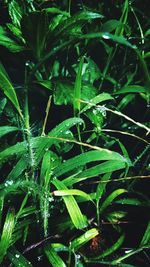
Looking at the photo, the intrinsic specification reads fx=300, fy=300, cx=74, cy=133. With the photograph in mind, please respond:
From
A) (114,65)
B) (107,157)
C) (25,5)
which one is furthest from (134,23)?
(107,157)

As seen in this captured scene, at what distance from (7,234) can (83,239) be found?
0.76 feet

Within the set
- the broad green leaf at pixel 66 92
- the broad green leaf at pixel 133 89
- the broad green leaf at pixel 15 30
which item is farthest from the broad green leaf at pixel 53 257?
the broad green leaf at pixel 15 30

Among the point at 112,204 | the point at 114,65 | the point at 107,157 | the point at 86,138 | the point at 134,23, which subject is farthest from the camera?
the point at 134,23

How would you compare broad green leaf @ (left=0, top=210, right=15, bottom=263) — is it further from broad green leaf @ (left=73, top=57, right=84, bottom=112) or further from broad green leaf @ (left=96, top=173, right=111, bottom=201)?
broad green leaf @ (left=73, top=57, right=84, bottom=112)

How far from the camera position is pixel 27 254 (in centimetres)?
92

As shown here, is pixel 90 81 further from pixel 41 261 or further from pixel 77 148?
pixel 41 261

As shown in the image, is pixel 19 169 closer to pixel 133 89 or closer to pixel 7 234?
pixel 7 234

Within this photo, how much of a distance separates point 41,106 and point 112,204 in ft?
1.50

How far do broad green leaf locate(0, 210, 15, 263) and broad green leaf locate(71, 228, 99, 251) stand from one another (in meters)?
0.19

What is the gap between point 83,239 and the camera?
90 centimetres

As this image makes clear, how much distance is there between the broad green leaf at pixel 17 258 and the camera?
2.70 ft

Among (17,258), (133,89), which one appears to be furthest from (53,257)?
A: (133,89)

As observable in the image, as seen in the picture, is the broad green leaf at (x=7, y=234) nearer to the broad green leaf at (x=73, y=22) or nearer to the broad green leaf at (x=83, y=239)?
the broad green leaf at (x=83, y=239)

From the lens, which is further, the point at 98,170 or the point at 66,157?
the point at 66,157
